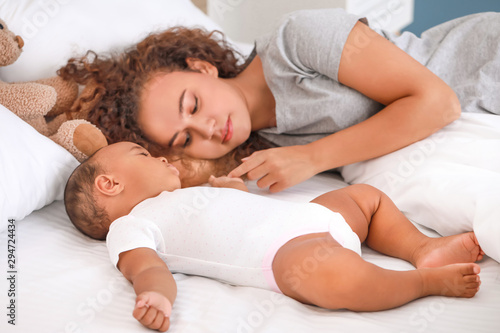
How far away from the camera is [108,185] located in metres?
0.98

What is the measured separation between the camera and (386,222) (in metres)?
0.96

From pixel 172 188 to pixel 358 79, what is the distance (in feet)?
1.86

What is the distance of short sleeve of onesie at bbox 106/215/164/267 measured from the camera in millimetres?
841

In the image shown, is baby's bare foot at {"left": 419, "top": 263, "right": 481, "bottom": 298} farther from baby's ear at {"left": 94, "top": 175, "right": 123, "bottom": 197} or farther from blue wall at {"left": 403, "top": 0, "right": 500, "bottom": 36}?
blue wall at {"left": 403, "top": 0, "right": 500, "bottom": 36}

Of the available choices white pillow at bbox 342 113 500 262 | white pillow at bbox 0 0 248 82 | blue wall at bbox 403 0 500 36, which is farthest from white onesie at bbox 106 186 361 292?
blue wall at bbox 403 0 500 36

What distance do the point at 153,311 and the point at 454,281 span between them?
1.57ft

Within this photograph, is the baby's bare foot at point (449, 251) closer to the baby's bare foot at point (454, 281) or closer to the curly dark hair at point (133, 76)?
the baby's bare foot at point (454, 281)

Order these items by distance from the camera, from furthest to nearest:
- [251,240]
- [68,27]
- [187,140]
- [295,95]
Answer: [68,27] < [295,95] < [187,140] < [251,240]

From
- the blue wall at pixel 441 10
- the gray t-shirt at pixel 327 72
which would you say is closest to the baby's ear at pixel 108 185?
the gray t-shirt at pixel 327 72

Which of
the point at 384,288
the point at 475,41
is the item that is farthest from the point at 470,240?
the point at 475,41

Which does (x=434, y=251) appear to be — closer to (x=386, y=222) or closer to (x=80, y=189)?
(x=386, y=222)

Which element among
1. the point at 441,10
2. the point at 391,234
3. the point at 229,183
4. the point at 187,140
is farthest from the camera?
the point at 441,10

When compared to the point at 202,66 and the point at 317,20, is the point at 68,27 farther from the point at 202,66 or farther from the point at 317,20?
the point at 317,20

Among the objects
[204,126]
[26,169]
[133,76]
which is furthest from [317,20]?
[26,169]
